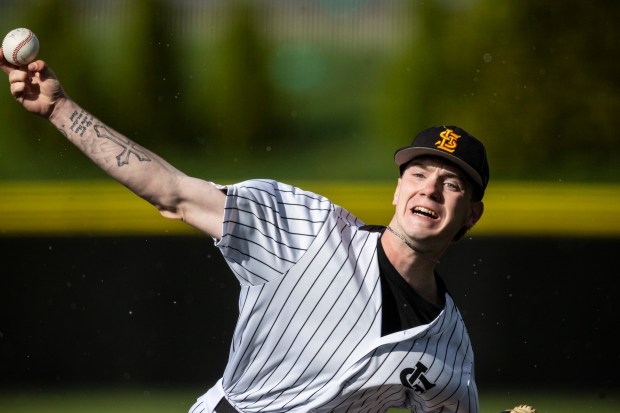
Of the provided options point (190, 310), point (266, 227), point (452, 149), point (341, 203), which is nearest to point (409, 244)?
point (452, 149)

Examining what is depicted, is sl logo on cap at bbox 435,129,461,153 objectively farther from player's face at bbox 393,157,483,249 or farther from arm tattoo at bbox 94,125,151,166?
arm tattoo at bbox 94,125,151,166

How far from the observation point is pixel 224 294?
16.7ft

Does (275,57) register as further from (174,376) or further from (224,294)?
(174,376)

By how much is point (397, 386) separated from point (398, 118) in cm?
356

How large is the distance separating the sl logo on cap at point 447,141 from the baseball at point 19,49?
1.05m

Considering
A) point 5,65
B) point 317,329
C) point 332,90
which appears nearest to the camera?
point 5,65

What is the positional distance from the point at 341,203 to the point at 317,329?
114 inches

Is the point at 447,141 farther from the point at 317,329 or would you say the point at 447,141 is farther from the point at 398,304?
the point at 317,329

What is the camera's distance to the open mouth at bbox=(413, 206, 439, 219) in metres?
2.59

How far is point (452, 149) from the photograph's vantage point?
8.55 feet

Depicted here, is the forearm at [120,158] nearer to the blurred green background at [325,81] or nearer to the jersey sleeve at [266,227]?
the jersey sleeve at [266,227]

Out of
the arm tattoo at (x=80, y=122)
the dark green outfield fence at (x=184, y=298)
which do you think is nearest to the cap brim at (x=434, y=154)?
the arm tattoo at (x=80, y=122)

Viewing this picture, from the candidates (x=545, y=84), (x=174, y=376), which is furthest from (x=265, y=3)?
(x=174, y=376)

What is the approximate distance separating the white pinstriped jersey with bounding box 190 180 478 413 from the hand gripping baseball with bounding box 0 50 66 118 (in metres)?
0.51
